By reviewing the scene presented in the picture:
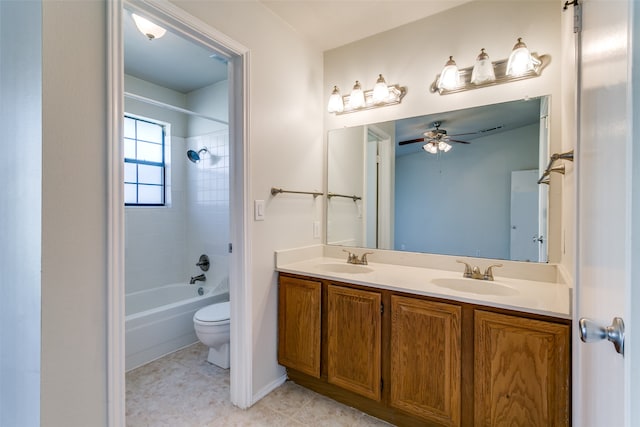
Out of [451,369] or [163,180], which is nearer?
[451,369]

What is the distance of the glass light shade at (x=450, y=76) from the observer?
1823 millimetres

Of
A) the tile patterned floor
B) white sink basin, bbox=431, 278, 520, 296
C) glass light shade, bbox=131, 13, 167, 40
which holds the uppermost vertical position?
glass light shade, bbox=131, 13, 167, 40

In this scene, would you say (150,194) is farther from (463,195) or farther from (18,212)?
(463,195)

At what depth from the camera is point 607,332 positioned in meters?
0.55

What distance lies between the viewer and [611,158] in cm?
60

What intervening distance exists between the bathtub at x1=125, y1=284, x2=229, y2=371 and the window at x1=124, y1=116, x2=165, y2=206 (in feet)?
3.32

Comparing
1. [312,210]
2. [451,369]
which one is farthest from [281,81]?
[451,369]

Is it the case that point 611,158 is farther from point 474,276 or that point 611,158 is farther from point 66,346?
point 66,346

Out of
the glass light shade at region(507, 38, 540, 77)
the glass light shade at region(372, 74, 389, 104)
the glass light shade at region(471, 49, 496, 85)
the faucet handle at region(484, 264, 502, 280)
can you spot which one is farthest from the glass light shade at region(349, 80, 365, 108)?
the faucet handle at region(484, 264, 502, 280)

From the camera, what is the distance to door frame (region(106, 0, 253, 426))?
116 centimetres

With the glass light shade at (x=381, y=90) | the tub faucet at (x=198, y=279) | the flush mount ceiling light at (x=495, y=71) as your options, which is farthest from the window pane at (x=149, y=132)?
the flush mount ceiling light at (x=495, y=71)

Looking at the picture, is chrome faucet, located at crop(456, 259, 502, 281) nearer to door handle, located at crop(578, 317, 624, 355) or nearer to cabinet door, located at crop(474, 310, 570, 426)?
cabinet door, located at crop(474, 310, 570, 426)

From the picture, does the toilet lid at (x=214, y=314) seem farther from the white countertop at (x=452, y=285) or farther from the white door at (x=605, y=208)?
the white door at (x=605, y=208)

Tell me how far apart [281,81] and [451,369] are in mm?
2022
